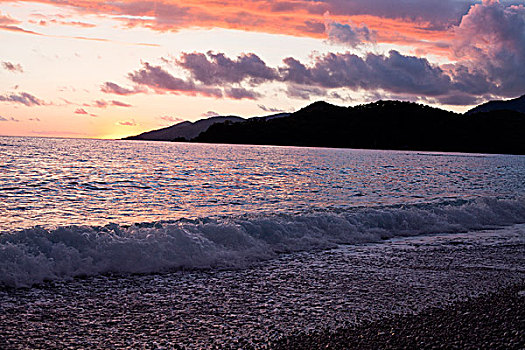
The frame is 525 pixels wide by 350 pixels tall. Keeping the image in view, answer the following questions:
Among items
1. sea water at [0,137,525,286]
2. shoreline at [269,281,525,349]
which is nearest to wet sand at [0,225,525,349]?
shoreline at [269,281,525,349]

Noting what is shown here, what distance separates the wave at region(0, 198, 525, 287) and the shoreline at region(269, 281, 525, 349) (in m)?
4.79

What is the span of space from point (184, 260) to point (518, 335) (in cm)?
734

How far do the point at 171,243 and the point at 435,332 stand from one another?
712 cm

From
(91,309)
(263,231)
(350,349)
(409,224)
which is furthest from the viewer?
(409,224)

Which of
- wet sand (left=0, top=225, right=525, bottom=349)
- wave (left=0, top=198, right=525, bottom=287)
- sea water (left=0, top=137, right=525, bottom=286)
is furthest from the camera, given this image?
sea water (left=0, top=137, right=525, bottom=286)

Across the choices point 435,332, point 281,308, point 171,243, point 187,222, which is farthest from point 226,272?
point 435,332

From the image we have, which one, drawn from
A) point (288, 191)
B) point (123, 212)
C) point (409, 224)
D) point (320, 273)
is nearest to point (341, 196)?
point (288, 191)

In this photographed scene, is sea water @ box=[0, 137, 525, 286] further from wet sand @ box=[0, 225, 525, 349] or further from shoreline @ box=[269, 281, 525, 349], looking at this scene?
shoreline @ box=[269, 281, 525, 349]

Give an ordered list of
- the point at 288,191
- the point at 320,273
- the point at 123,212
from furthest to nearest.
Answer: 1. the point at 288,191
2. the point at 123,212
3. the point at 320,273

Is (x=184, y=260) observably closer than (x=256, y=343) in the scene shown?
No

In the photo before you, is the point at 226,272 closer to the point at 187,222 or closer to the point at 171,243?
the point at 171,243

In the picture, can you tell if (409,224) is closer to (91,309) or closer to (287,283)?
(287,283)

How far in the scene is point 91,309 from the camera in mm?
7621

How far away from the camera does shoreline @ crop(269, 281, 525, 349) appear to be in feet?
20.7
